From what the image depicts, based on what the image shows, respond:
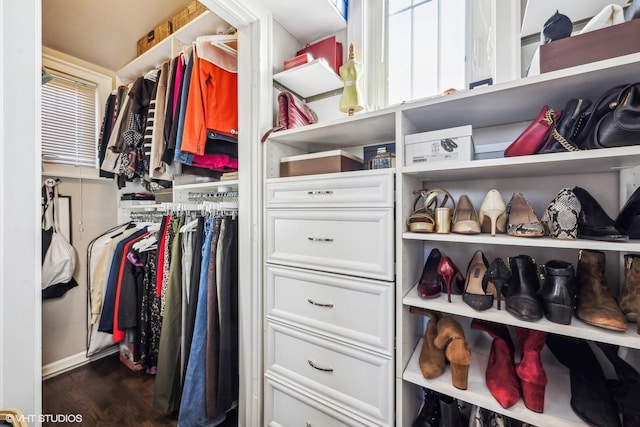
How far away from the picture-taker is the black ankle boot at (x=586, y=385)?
66 centimetres

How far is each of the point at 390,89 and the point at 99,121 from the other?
2.38 m

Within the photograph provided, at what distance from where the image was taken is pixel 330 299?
1.02m

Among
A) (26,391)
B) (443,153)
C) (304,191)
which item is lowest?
(26,391)

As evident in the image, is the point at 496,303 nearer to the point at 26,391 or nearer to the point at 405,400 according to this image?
the point at 405,400

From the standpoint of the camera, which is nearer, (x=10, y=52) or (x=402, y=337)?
(x=10, y=52)

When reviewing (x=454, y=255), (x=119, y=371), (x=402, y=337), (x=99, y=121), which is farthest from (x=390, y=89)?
(x=119, y=371)

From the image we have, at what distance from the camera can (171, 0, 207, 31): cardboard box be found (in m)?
1.60

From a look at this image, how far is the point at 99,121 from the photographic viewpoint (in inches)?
86.4

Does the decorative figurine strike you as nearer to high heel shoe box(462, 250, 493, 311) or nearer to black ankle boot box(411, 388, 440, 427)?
high heel shoe box(462, 250, 493, 311)

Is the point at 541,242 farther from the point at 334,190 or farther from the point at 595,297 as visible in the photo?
the point at 334,190

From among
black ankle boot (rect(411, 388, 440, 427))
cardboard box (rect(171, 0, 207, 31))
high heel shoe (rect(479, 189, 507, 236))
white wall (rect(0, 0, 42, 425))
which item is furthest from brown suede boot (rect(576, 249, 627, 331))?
cardboard box (rect(171, 0, 207, 31))

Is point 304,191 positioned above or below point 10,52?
below

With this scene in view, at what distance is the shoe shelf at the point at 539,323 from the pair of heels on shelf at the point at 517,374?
3.7 inches

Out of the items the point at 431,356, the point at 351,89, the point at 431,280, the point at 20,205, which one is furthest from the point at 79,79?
the point at 431,356
